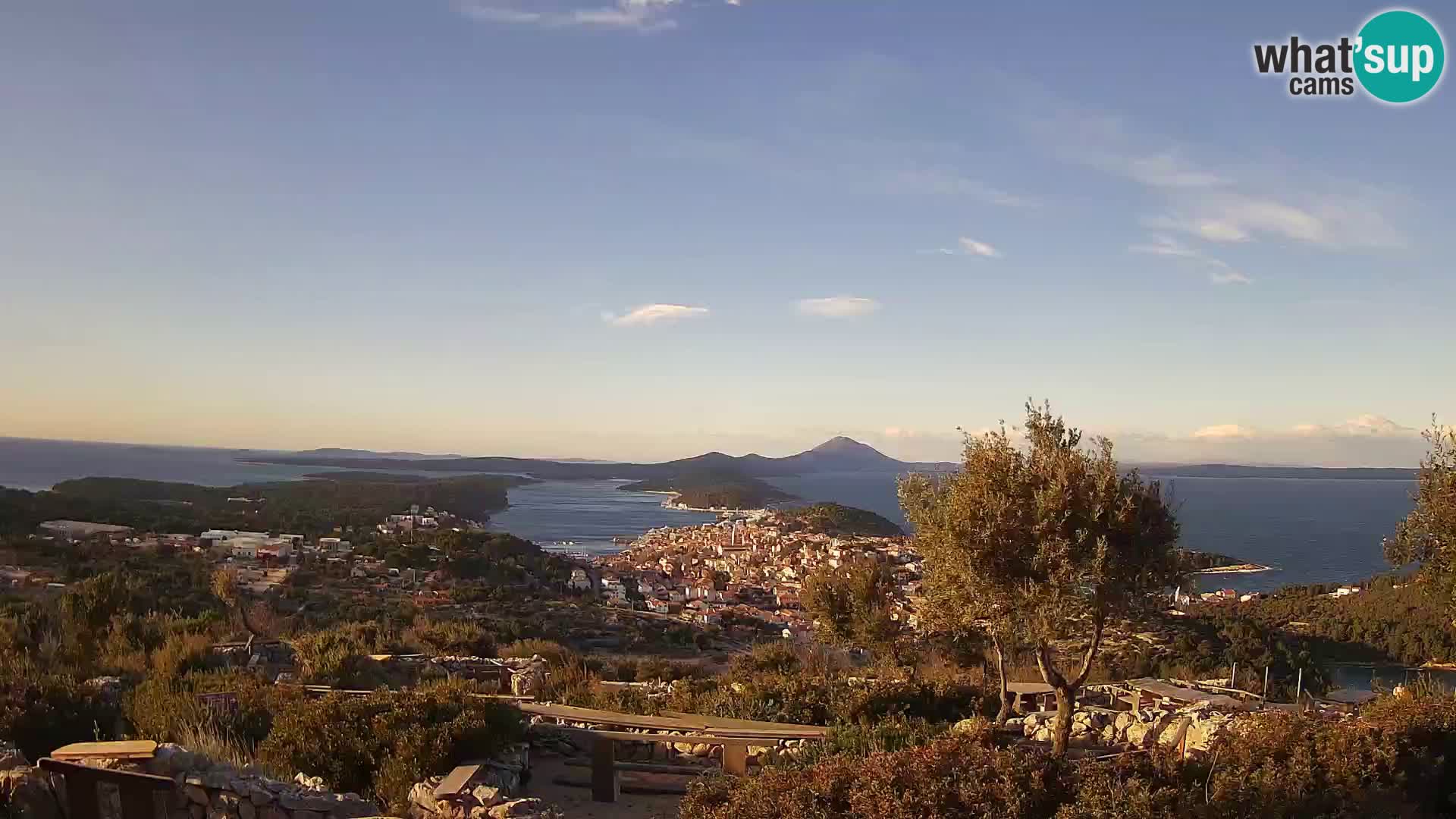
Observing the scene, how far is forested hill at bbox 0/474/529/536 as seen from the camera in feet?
112

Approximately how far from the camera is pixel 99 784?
609 centimetres

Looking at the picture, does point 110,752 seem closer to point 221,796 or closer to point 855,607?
point 221,796

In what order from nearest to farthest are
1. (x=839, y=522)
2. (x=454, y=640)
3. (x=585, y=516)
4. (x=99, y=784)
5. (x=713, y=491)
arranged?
1. (x=99, y=784)
2. (x=454, y=640)
3. (x=839, y=522)
4. (x=585, y=516)
5. (x=713, y=491)

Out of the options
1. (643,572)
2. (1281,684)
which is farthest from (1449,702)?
(643,572)

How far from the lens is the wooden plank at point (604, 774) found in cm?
785

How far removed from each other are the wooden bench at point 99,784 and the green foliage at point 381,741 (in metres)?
1.47

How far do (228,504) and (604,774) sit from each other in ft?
160

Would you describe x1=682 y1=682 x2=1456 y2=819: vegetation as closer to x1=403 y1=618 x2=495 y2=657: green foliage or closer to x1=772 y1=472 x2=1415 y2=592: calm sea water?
x1=772 y1=472 x2=1415 y2=592: calm sea water

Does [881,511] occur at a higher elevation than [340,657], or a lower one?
lower

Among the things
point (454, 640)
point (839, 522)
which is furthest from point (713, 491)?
point (454, 640)

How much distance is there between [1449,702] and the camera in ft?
27.3

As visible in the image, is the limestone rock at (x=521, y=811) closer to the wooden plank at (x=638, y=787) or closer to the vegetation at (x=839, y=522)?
the wooden plank at (x=638, y=787)

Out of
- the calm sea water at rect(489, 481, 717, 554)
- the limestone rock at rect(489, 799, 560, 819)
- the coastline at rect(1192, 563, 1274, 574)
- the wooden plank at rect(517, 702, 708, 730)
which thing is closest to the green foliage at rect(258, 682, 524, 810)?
the limestone rock at rect(489, 799, 560, 819)

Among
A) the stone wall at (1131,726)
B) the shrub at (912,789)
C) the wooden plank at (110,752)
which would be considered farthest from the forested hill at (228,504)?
the shrub at (912,789)
